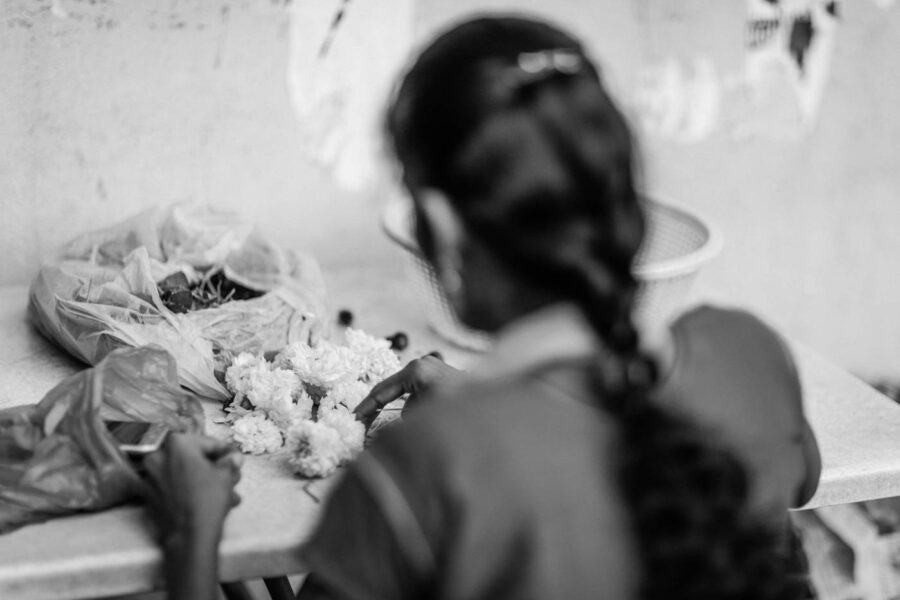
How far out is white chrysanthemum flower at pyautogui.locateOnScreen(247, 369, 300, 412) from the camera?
4.53ft

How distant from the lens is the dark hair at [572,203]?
0.73 meters

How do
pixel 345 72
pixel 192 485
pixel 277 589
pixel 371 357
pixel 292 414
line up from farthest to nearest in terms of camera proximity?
pixel 345 72 < pixel 277 589 < pixel 371 357 < pixel 292 414 < pixel 192 485

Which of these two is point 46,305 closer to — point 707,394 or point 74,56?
point 74,56

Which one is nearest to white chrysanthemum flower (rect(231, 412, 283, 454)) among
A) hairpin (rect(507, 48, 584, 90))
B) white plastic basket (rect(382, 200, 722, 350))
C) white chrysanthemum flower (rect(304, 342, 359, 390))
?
white chrysanthemum flower (rect(304, 342, 359, 390))

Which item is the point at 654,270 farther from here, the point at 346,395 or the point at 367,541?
the point at 367,541

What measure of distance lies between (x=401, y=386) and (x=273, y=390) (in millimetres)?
186

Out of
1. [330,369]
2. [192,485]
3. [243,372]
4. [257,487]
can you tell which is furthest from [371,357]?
[192,485]

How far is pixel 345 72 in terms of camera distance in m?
2.08

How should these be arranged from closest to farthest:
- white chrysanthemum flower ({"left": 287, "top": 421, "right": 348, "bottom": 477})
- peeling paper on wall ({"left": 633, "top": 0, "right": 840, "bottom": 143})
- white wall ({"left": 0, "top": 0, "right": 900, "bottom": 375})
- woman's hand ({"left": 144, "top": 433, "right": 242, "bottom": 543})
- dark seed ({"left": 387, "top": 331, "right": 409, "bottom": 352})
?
woman's hand ({"left": 144, "top": 433, "right": 242, "bottom": 543}) → white chrysanthemum flower ({"left": 287, "top": 421, "right": 348, "bottom": 477}) → dark seed ({"left": 387, "top": 331, "right": 409, "bottom": 352}) → white wall ({"left": 0, "top": 0, "right": 900, "bottom": 375}) → peeling paper on wall ({"left": 633, "top": 0, "right": 840, "bottom": 143})

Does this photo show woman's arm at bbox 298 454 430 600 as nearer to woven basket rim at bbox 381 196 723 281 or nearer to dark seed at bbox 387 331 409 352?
woven basket rim at bbox 381 196 723 281

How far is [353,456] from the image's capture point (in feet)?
4.27

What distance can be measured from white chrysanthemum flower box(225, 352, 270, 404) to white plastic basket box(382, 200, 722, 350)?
32 cm

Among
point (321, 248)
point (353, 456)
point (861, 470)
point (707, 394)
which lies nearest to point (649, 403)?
point (707, 394)

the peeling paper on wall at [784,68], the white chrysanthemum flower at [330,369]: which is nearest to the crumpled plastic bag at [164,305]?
the white chrysanthemum flower at [330,369]
